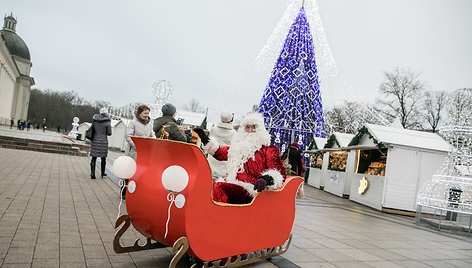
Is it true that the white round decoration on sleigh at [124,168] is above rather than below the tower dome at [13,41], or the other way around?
below

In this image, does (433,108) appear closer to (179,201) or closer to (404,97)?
(404,97)

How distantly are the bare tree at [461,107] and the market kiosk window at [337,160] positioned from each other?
25.4 ft

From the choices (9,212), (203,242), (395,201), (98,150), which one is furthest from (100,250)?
(395,201)

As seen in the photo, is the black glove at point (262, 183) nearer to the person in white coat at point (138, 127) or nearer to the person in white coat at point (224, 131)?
the person in white coat at point (224, 131)

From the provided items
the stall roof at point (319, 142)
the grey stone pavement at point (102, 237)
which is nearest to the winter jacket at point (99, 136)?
the grey stone pavement at point (102, 237)

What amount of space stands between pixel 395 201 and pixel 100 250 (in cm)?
1150

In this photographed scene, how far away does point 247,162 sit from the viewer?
3.83 metres

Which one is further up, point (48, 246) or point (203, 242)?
point (203, 242)

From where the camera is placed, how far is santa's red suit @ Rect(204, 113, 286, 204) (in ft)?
11.9

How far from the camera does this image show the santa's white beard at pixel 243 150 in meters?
3.80

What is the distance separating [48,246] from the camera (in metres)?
3.46

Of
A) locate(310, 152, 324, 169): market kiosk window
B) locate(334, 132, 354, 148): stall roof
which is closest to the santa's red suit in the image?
locate(334, 132, 354, 148): stall roof

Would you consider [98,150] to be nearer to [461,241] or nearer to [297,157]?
[297,157]

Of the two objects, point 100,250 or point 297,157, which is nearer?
point 100,250
